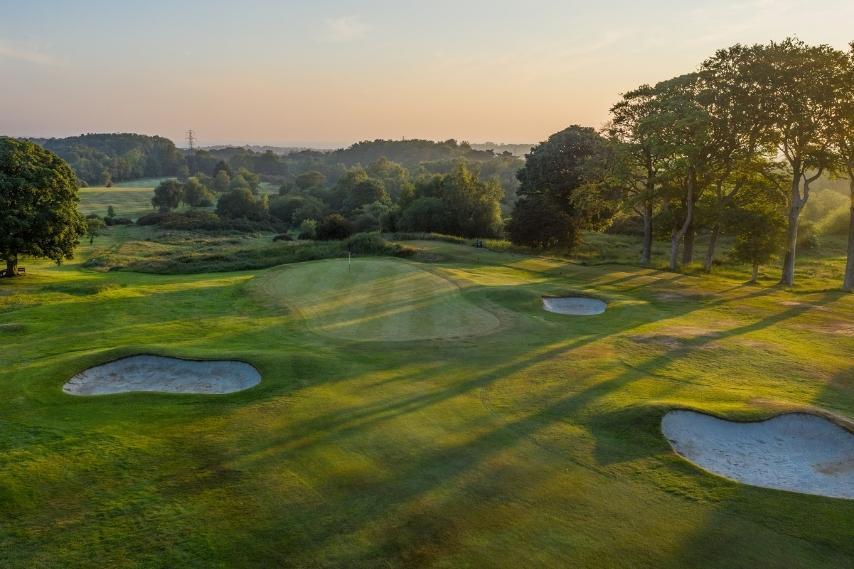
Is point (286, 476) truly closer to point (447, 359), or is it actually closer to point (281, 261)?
point (447, 359)

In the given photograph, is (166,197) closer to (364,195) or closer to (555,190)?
(364,195)

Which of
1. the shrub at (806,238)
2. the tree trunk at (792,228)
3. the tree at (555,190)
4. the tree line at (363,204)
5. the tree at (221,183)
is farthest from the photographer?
the tree at (221,183)

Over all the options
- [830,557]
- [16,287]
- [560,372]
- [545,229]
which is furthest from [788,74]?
[16,287]

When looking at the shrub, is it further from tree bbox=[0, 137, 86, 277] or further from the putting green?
tree bbox=[0, 137, 86, 277]

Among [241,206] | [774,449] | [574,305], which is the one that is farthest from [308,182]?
[774,449]

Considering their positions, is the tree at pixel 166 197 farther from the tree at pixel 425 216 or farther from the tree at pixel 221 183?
the tree at pixel 425 216

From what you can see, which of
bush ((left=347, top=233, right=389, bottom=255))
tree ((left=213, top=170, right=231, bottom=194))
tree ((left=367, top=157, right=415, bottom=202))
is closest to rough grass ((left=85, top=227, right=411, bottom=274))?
bush ((left=347, top=233, right=389, bottom=255))

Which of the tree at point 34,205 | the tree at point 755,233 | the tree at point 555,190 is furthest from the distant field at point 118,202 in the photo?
the tree at point 755,233
